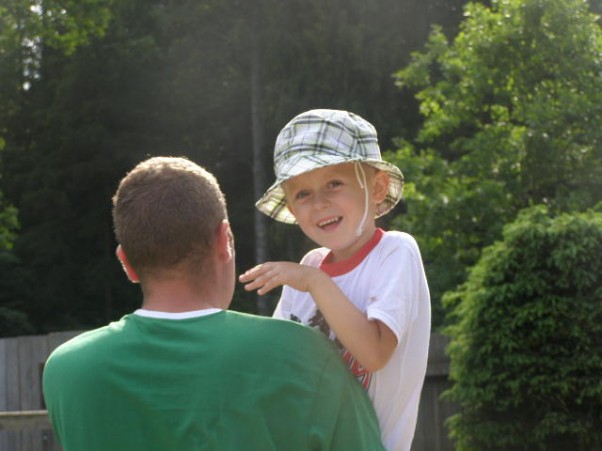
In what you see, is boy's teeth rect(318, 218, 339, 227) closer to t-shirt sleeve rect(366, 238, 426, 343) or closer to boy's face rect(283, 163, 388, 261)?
boy's face rect(283, 163, 388, 261)

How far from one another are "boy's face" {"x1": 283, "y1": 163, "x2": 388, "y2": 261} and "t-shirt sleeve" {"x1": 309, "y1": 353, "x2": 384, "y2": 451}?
554 millimetres

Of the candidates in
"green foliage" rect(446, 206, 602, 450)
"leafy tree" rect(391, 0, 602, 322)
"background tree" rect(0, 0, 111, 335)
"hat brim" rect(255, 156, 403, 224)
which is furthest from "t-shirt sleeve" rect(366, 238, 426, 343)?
"background tree" rect(0, 0, 111, 335)

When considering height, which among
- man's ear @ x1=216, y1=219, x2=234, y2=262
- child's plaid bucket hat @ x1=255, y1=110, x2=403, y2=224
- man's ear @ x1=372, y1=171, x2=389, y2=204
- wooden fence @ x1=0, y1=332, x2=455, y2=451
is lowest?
wooden fence @ x1=0, y1=332, x2=455, y2=451

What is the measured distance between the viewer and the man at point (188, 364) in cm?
212

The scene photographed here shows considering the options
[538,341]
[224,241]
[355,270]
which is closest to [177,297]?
[224,241]

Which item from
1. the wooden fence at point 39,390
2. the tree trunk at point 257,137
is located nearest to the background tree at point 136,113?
the tree trunk at point 257,137

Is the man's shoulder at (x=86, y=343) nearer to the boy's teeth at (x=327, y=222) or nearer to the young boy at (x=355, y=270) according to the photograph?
the young boy at (x=355, y=270)

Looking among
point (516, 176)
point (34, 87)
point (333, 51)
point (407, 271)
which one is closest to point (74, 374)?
point (407, 271)

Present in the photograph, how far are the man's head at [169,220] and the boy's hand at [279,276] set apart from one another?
10.9 inches

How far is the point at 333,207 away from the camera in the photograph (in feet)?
9.02

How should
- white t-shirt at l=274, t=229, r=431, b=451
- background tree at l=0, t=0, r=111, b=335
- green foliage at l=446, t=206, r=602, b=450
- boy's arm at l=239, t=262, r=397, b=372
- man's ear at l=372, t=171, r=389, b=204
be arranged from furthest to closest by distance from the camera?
background tree at l=0, t=0, r=111, b=335
green foliage at l=446, t=206, r=602, b=450
man's ear at l=372, t=171, r=389, b=204
white t-shirt at l=274, t=229, r=431, b=451
boy's arm at l=239, t=262, r=397, b=372

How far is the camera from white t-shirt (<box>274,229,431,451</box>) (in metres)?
2.55

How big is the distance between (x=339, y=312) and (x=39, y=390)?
13.7 metres

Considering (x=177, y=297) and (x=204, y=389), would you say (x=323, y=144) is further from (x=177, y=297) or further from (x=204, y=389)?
(x=204, y=389)
